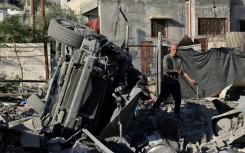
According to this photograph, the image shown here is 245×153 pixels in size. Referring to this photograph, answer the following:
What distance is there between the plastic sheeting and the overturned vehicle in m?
6.93

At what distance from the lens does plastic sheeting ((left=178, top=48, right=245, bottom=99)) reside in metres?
14.8

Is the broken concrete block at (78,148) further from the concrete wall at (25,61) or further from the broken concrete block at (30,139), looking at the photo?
the concrete wall at (25,61)

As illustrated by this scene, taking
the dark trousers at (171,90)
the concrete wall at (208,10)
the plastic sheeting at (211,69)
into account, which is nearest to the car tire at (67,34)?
the dark trousers at (171,90)

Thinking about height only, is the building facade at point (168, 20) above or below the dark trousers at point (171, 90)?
above

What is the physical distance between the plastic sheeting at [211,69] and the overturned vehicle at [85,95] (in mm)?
6926

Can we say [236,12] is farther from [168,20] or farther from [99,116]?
[99,116]

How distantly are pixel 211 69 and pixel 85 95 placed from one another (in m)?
8.60

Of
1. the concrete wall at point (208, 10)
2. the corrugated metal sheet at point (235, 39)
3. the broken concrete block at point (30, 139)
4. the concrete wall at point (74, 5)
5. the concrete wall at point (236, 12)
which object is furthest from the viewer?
the concrete wall at point (74, 5)

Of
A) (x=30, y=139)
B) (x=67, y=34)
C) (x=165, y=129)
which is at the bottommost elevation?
(x=165, y=129)

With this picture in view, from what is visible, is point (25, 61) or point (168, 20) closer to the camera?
point (25, 61)

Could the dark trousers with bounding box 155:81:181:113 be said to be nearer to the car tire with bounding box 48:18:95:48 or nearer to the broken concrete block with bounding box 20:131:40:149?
the car tire with bounding box 48:18:95:48

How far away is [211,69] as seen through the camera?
50.3 feet

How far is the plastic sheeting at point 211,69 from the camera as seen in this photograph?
14.8 metres

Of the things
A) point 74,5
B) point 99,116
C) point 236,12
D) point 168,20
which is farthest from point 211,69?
point 74,5
